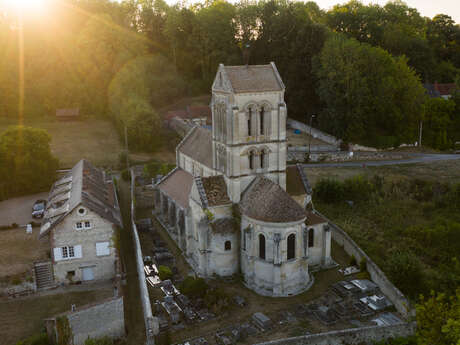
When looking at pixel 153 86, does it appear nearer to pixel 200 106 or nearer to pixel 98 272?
pixel 200 106

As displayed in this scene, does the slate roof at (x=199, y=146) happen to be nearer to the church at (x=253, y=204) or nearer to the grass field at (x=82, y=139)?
the church at (x=253, y=204)

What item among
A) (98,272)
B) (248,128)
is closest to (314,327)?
(248,128)

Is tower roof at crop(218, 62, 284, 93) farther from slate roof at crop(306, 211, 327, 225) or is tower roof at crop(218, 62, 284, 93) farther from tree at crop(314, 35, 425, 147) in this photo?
tree at crop(314, 35, 425, 147)

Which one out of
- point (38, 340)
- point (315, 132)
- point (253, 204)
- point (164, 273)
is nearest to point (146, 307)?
point (164, 273)

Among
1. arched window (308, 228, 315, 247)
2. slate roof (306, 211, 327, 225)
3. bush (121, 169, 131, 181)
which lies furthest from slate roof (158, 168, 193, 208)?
bush (121, 169, 131, 181)

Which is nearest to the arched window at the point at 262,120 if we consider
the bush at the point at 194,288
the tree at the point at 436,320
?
the bush at the point at 194,288

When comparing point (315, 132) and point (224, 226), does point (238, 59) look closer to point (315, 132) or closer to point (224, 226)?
point (315, 132)
